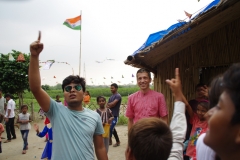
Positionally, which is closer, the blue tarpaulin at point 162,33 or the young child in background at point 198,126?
the young child in background at point 198,126

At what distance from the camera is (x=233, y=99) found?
86 centimetres

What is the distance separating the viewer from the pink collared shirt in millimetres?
3240

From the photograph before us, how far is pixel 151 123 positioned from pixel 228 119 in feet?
1.61

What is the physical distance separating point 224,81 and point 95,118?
65.1 inches

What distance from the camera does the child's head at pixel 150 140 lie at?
1.25m

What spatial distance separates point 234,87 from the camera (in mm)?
871

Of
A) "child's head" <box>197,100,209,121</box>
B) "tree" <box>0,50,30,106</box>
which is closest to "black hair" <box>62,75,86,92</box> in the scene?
"child's head" <box>197,100,209,121</box>

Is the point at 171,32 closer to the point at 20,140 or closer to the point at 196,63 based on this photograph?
the point at 196,63

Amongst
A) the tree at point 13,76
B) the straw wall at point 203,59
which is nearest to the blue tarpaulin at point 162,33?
the straw wall at point 203,59

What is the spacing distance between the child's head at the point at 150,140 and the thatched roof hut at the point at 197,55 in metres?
2.53

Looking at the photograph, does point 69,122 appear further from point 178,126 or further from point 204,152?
point 204,152

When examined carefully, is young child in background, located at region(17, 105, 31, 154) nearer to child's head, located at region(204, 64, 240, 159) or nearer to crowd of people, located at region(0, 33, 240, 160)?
crowd of people, located at region(0, 33, 240, 160)

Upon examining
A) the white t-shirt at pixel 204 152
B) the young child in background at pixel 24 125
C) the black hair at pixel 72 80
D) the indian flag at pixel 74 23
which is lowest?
the young child in background at pixel 24 125

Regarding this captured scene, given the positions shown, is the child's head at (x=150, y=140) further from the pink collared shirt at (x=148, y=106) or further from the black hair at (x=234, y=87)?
the pink collared shirt at (x=148, y=106)
